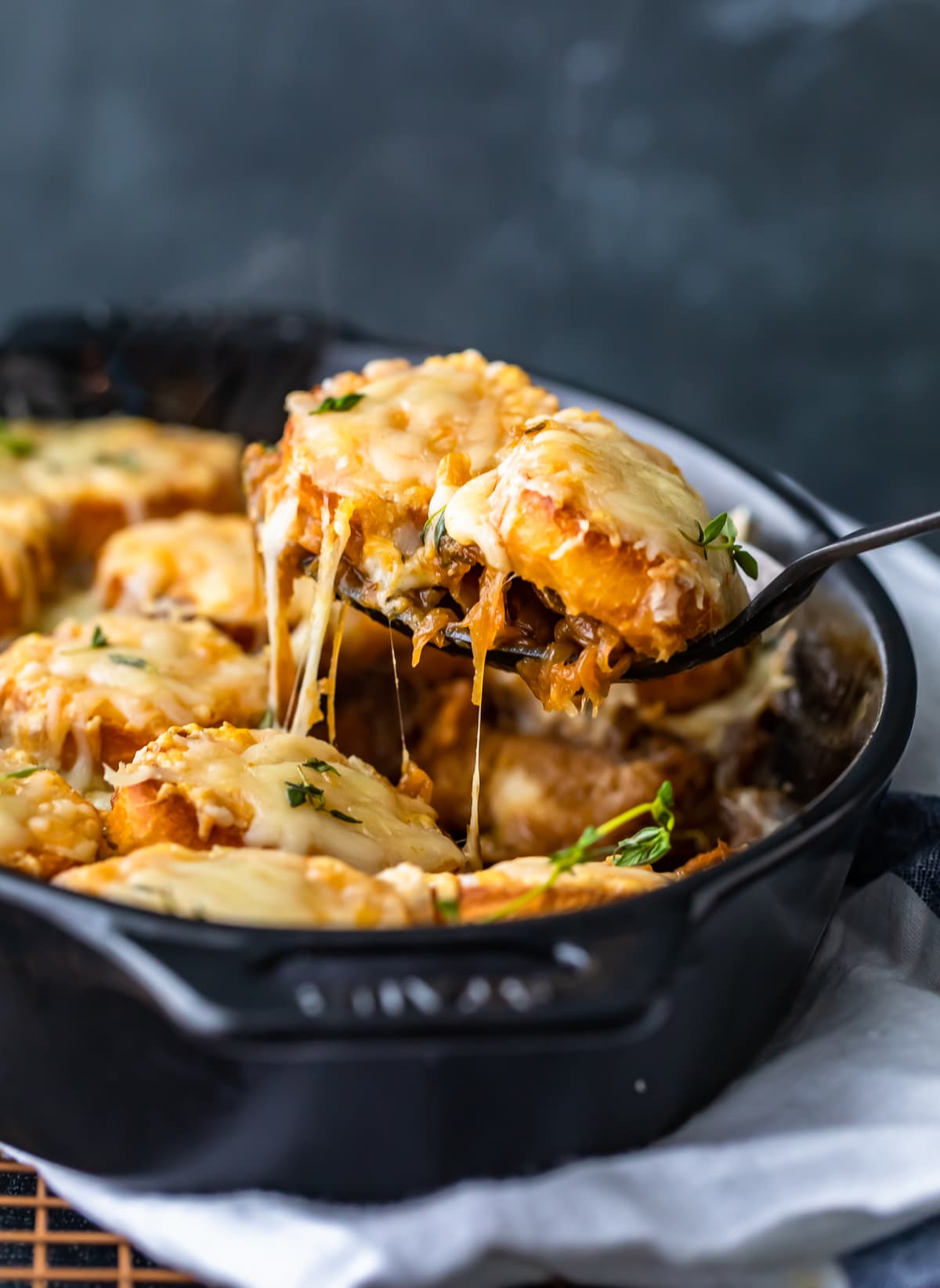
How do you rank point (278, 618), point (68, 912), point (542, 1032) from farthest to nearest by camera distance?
1. point (278, 618)
2. point (68, 912)
3. point (542, 1032)

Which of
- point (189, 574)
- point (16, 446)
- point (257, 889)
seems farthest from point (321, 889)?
point (16, 446)

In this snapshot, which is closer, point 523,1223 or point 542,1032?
point 542,1032

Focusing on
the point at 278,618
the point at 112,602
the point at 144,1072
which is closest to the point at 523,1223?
the point at 144,1072

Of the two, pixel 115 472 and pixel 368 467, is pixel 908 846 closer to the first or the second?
pixel 368 467

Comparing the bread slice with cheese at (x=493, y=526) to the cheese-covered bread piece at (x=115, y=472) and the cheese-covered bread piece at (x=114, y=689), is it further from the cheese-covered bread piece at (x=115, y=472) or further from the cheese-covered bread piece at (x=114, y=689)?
the cheese-covered bread piece at (x=115, y=472)

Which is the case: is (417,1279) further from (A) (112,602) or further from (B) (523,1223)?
(A) (112,602)
